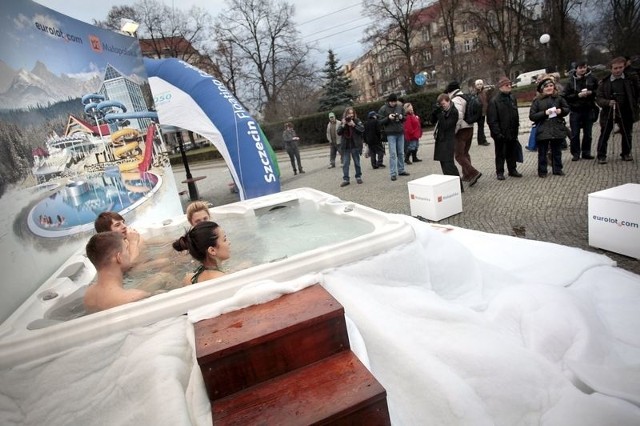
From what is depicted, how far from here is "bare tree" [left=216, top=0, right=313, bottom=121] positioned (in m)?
20.2

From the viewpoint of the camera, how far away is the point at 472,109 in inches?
197

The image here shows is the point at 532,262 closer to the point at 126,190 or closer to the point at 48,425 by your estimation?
the point at 48,425

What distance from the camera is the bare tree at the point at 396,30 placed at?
20984mm

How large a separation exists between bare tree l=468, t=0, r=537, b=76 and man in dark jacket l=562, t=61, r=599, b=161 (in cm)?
1854

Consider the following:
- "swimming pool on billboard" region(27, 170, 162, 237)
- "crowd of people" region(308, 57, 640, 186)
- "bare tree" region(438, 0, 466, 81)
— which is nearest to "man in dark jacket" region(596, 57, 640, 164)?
"crowd of people" region(308, 57, 640, 186)

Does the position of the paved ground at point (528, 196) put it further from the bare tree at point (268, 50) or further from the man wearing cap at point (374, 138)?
the bare tree at point (268, 50)

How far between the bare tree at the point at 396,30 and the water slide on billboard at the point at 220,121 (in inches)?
675

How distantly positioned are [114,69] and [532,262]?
18.5ft

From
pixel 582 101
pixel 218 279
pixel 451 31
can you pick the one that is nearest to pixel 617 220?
pixel 218 279

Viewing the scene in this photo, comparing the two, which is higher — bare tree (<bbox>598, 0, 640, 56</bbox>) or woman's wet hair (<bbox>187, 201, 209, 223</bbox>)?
bare tree (<bbox>598, 0, 640, 56</bbox>)

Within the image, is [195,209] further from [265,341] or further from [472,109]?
[472,109]

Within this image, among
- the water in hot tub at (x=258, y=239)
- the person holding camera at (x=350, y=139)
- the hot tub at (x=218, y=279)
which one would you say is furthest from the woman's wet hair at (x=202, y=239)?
the person holding camera at (x=350, y=139)

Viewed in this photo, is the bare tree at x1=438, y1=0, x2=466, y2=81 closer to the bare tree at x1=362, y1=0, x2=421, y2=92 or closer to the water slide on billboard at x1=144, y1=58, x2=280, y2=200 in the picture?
the bare tree at x1=362, y1=0, x2=421, y2=92

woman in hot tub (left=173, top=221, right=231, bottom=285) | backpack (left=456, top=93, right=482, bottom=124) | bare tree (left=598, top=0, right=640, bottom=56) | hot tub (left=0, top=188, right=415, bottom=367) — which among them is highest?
bare tree (left=598, top=0, right=640, bottom=56)
